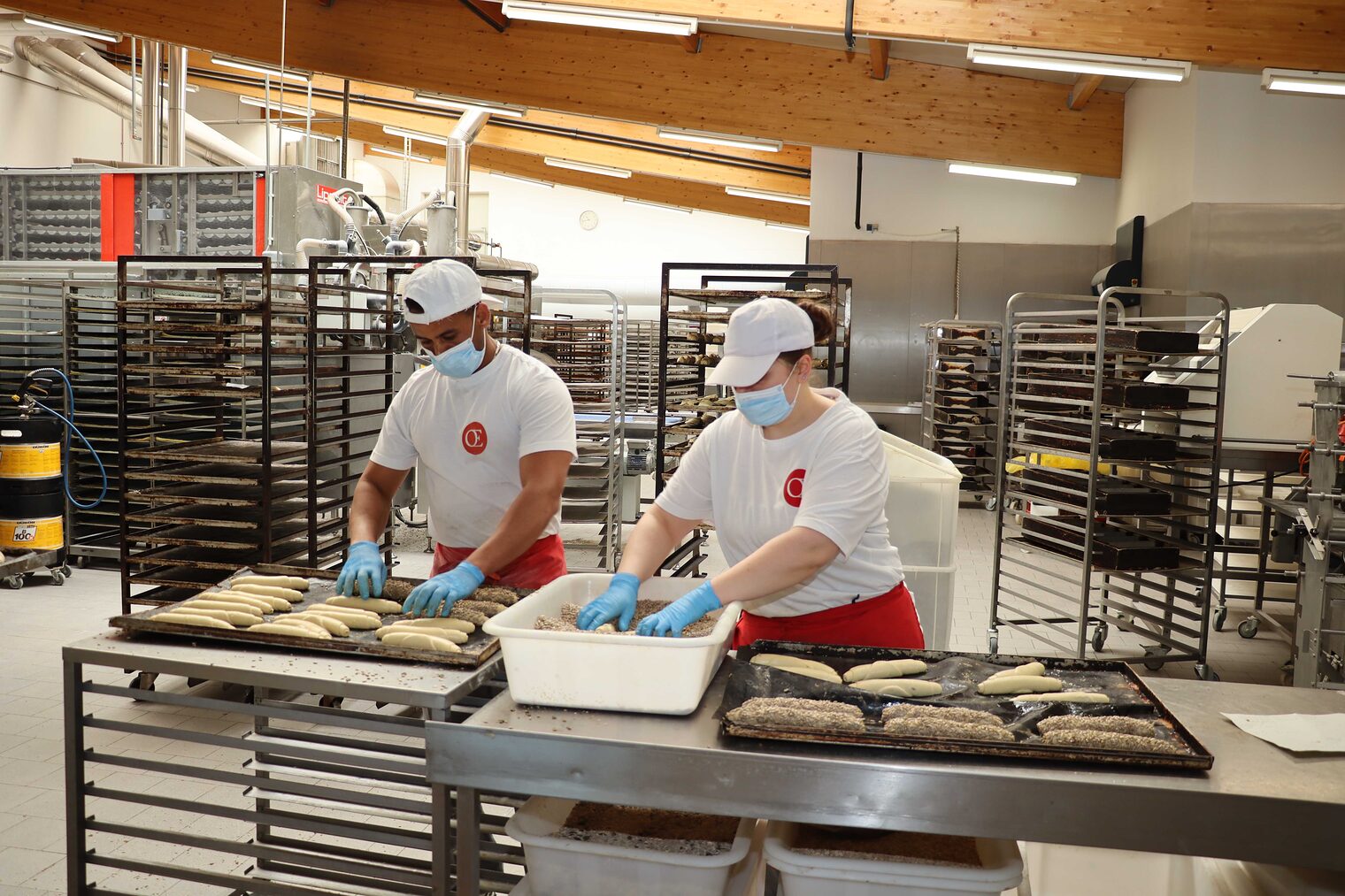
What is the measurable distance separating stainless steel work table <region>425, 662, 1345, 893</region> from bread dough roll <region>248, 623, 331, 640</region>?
21.3 inches

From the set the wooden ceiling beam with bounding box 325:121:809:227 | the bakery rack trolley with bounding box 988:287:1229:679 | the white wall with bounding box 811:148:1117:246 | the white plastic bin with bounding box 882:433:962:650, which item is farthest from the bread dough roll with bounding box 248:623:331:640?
the wooden ceiling beam with bounding box 325:121:809:227

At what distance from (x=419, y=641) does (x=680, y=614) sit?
A: 1.85 ft

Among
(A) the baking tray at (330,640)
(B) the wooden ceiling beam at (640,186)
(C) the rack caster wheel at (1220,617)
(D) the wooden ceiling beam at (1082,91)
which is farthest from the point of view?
(B) the wooden ceiling beam at (640,186)

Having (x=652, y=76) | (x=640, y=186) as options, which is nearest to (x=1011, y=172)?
(x=652, y=76)

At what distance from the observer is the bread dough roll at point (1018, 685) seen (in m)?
1.78

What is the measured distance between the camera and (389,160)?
1748 centimetres

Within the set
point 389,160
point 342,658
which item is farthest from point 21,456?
point 389,160

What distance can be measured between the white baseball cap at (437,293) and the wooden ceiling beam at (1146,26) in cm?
449

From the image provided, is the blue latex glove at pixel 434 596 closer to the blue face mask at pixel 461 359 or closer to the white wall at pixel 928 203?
the blue face mask at pixel 461 359

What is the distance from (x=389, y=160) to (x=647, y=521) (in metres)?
16.7

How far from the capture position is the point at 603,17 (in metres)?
6.50

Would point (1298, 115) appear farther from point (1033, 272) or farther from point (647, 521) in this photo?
point (647, 521)

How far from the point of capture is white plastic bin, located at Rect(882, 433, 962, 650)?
394 cm

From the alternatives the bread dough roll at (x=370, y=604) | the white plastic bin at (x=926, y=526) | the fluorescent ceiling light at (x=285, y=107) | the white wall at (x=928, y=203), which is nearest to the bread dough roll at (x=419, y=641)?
the bread dough roll at (x=370, y=604)
